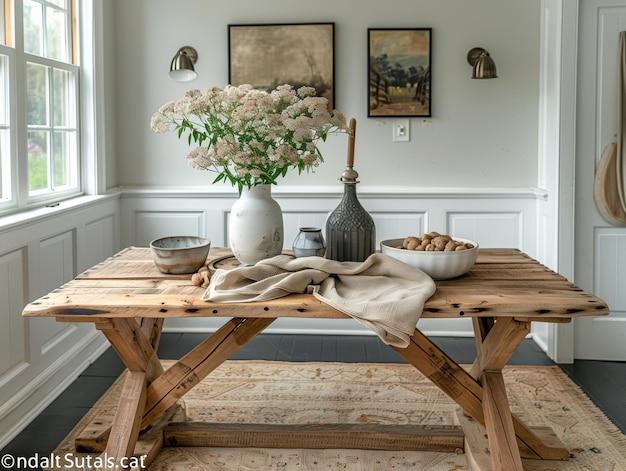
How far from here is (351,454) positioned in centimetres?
264

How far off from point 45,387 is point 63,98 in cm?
155

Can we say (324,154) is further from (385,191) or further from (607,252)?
(607,252)

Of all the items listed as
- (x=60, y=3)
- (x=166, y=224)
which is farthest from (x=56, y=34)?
(x=166, y=224)

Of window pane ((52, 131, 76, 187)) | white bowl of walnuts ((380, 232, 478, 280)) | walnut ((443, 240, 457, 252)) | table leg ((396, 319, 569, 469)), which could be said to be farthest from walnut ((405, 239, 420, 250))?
window pane ((52, 131, 76, 187))

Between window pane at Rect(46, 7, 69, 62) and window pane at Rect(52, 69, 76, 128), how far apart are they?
91 mm

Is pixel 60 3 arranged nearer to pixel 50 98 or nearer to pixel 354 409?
pixel 50 98

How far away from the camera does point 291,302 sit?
209 cm

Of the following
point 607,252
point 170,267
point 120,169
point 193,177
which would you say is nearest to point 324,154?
point 193,177

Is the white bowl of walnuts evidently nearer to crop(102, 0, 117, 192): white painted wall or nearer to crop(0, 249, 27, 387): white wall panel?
crop(0, 249, 27, 387): white wall panel

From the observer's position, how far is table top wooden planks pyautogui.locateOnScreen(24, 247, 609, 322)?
2057 mm

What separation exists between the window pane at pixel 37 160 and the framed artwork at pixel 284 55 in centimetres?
124

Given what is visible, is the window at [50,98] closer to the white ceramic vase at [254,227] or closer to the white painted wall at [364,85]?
the white painted wall at [364,85]

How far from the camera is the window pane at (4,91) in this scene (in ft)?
9.74

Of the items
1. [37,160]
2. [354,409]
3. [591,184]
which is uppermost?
[37,160]
